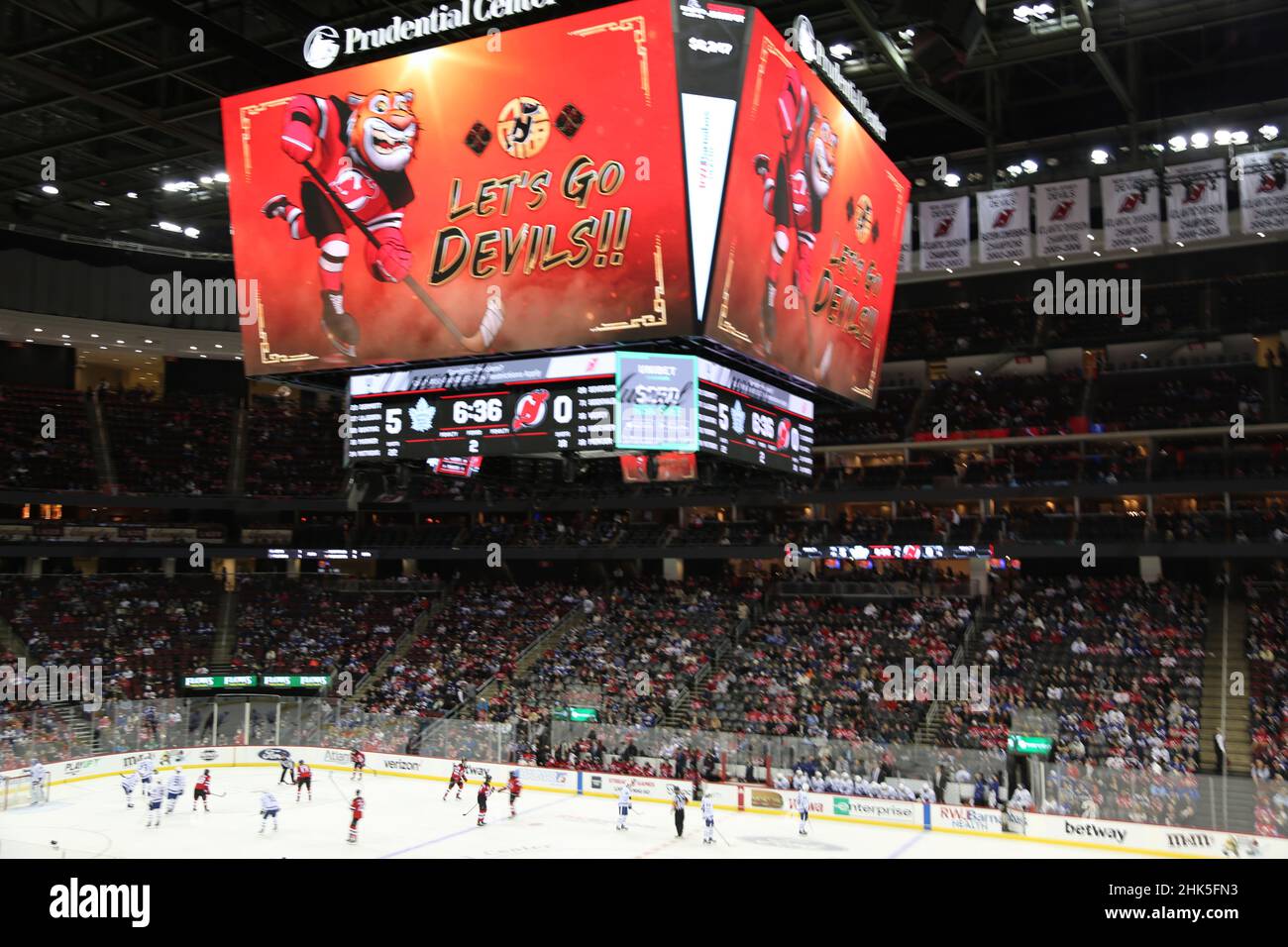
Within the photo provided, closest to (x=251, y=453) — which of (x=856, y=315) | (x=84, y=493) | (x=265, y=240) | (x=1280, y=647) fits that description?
(x=84, y=493)

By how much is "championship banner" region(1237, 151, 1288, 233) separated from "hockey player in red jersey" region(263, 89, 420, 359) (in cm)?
2233

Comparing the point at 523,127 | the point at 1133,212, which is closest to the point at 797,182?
the point at 523,127

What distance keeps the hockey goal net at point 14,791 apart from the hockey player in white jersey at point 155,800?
4529mm

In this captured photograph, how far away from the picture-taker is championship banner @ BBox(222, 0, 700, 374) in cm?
1703

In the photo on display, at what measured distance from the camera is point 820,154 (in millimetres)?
19422

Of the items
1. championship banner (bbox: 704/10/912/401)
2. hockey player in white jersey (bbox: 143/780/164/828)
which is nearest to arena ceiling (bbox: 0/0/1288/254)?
championship banner (bbox: 704/10/912/401)

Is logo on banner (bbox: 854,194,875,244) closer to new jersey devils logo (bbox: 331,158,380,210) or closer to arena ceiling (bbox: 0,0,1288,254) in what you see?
arena ceiling (bbox: 0,0,1288,254)

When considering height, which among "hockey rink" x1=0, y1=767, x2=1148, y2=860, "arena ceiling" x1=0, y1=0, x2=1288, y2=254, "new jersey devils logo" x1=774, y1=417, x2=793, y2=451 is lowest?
"hockey rink" x1=0, y1=767, x2=1148, y2=860

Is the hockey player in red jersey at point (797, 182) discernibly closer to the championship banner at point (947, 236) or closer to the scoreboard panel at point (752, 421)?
the scoreboard panel at point (752, 421)

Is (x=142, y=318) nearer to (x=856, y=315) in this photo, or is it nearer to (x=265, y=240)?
(x=265, y=240)

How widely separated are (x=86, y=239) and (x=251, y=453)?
435 inches

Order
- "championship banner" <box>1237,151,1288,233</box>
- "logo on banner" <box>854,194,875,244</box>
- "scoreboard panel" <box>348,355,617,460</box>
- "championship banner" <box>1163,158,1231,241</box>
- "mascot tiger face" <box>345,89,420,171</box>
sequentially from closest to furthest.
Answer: "scoreboard panel" <box>348,355,617,460</box> → "mascot tiger face" <box>345,89,420,171</box> → "logo on banner" <box>854,194,875,244</box> → "championship banner" <box>1237,151,1288,233</box> → "championship banner" <box>1163,158,1231,241</box>

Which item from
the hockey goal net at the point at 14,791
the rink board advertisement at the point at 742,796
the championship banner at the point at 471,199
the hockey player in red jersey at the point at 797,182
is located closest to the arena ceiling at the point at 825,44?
the championship banner at the point at 471,199

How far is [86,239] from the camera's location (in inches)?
1676
